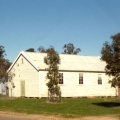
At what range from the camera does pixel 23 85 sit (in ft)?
147

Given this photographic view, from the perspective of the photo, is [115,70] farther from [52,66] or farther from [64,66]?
[64,66]

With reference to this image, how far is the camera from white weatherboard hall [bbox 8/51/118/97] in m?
42.4

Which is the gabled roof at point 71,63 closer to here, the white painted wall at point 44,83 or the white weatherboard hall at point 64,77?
the white weatherboard hall at point 64,77

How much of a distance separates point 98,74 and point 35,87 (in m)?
9.03

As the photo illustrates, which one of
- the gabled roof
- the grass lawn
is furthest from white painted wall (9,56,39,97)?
the grass lawn

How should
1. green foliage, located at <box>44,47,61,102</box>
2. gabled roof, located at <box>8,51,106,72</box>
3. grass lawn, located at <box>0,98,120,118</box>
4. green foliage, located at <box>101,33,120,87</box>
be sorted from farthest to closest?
gabled roof, located at <box>8,51,106,72</box> → green foliage, located at <box>44,47,61,102</box> → green foliage, located at <box>101,33,120,87</box> → grass lawn, located at <box>0,98,120,118</box>

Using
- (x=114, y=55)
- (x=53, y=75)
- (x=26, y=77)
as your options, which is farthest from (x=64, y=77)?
(x=114, y=55)

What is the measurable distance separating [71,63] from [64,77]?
2.94 meters

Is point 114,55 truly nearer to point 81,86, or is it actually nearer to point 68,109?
point 68,109

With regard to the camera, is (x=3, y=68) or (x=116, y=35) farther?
(x=3, y=68)

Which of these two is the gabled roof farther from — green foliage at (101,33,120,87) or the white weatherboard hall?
green foliage at (101,33,120,87)

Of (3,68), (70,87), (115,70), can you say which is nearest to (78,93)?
(70,87)

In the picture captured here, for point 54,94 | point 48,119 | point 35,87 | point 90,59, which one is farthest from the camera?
point 90,59

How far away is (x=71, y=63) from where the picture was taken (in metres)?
45.9
